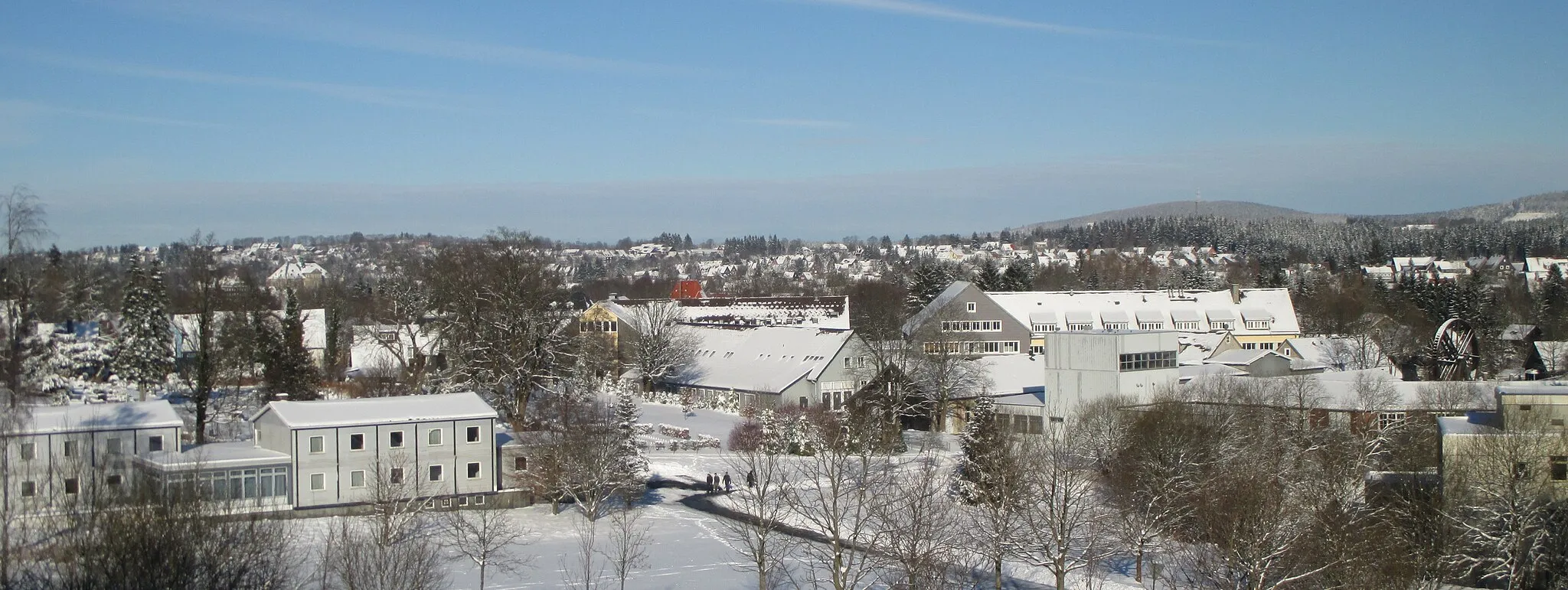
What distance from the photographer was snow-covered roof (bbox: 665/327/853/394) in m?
51.3

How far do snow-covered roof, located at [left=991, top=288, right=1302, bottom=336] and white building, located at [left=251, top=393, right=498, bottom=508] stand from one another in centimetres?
4255

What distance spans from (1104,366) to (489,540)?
20.9 metres

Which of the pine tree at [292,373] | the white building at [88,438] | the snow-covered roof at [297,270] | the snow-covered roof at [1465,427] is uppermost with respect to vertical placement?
the snow-covered roof at [297,270]

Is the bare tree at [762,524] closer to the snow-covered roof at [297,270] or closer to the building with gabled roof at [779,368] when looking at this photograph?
the building with gabled roof at [779,368]

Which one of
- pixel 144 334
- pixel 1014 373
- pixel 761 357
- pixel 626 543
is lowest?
pixel 626 543

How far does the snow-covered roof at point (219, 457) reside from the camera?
2846cm

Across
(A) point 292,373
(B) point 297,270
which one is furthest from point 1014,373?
(B) point 297,270

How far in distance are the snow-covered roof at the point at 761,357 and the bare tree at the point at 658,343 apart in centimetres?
Result: 57

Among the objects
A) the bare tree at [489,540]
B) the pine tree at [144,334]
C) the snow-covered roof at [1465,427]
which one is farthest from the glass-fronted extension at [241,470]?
Result: the snow-covered roof at [1465,427]

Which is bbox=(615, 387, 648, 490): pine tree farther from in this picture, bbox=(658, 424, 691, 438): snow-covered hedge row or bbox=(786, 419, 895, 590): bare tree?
bbox=(658, 424, 691, 438): snow-covered hedge row

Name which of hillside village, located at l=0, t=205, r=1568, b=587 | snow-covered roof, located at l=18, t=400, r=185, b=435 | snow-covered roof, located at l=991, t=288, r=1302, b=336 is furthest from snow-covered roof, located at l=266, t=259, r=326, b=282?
snow-covered roof, located at l=18, t=400, r=185, b=435

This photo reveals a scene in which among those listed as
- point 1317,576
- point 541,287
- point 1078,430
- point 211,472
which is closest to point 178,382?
point 541,287

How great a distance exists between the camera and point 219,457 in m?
30.3

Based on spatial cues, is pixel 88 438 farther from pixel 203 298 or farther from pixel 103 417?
pixel 203 298
